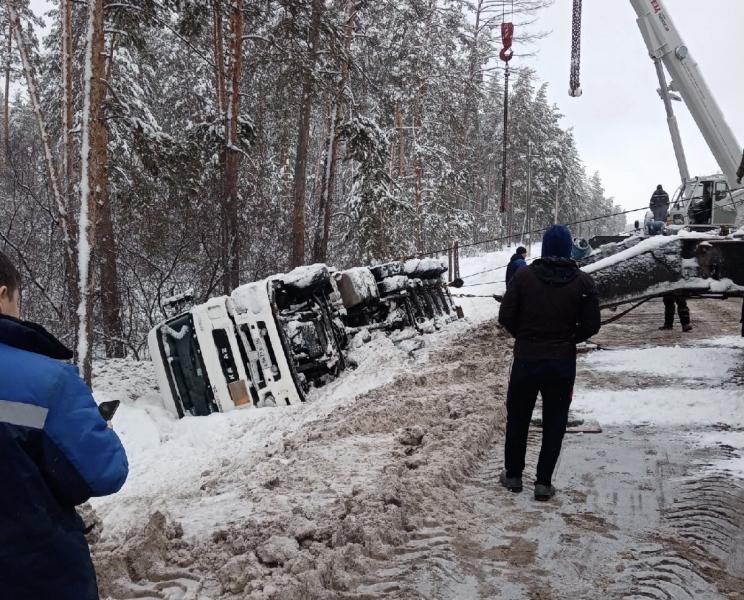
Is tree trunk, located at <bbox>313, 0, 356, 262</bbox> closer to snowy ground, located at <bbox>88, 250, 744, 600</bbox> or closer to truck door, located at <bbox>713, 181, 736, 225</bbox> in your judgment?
snowy ground, located at <bbox>88, 250, 744, 600</bbox>

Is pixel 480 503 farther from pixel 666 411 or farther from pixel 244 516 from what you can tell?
pixel 666 411

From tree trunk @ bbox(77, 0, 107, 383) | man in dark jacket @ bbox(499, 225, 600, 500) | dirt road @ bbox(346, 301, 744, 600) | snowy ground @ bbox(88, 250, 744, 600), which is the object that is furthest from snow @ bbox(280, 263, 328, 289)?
man in dark jacket @ bbox(499, 225, 600, 500)

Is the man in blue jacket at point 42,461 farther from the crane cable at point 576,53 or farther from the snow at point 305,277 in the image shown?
the crane cable at point 576,53

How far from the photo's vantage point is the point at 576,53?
1250cm

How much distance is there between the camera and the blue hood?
416 cm

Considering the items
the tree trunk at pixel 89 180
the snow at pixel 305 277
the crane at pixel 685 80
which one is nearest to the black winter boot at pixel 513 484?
the snow at pixel 305 277

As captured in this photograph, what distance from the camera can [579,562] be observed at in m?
3.18

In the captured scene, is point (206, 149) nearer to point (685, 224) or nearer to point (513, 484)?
point (513, 484)

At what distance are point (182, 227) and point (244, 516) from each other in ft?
32.1

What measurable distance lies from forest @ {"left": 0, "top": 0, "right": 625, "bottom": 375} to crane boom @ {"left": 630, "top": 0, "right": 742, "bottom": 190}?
6.15 meters

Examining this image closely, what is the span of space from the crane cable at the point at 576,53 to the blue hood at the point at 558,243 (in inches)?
384

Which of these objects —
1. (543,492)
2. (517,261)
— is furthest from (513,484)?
(517,261)

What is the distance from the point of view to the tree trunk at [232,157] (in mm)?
11680

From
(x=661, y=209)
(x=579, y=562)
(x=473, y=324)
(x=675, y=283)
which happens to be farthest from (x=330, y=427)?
(x=661, y=209)
